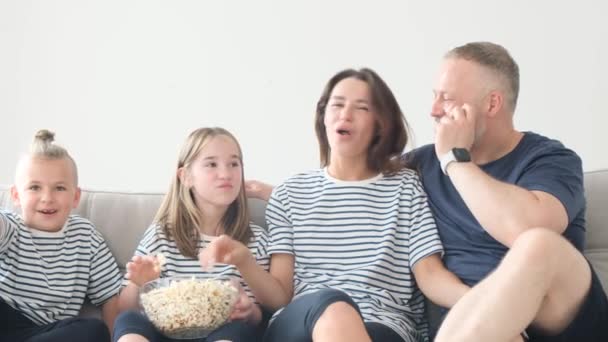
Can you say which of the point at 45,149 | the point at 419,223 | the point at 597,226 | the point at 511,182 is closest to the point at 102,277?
the point at 45,149

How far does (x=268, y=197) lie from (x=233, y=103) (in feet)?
2.12

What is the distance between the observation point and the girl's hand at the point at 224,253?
1.84 meters

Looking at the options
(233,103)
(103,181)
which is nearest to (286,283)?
(233,103)

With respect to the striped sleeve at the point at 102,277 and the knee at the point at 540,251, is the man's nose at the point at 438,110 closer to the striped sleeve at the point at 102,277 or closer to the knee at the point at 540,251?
the knee at the point at 540,251

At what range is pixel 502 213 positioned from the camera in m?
1.75

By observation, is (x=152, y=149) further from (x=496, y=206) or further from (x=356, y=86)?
(x=496, y=206)

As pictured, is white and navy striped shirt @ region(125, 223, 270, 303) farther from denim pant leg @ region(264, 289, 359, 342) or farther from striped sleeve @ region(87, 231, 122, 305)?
denim pant leg @ region(264, 289, 359, 342)

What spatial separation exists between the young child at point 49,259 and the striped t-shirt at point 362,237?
0.44 metres

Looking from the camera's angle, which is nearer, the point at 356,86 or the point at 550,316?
the point at 550,316

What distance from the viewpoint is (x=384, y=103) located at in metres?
2.11

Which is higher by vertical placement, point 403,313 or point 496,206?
point 496,206

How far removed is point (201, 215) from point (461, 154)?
0.68 m

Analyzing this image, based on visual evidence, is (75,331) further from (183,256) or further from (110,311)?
(183,256)

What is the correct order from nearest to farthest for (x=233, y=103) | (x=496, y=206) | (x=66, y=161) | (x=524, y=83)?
(x=496, y=206)
(x=66, y=161)
(x=524, y=83)
(x=233, y=103)
